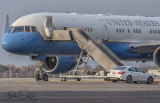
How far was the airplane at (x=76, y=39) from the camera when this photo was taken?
44625 millimetres

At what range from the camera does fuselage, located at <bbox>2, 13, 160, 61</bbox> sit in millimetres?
44719

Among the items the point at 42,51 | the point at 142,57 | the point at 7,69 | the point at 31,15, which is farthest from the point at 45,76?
the point at 7,69

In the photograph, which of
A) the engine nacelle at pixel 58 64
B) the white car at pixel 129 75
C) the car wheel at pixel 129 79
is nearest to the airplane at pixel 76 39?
the engine nacelle at pixel 58 64

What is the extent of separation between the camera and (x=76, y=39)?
46.2 m

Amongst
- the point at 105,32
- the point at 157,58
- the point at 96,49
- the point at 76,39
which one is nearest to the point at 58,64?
the point at 76,39

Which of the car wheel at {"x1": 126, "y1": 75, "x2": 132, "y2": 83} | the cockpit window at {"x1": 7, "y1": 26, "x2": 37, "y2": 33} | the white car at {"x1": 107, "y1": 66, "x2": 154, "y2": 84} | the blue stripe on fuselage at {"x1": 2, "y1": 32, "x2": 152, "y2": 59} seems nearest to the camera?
the white car at {"x1": 107, "y1": 66, "x2": 154, "y2": 84}

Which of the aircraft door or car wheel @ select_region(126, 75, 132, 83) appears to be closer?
car wheel @ select_region(126, 75, 132, 83)

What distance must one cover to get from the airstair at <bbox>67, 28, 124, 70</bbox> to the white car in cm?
287

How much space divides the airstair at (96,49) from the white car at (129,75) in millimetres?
2867

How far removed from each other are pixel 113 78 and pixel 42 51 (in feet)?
27.1

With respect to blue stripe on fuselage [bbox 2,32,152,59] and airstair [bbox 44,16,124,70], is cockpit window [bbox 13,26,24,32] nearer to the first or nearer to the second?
blue stripe on fuselage [bbox 2,32,152,59]

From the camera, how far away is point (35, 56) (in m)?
45.7

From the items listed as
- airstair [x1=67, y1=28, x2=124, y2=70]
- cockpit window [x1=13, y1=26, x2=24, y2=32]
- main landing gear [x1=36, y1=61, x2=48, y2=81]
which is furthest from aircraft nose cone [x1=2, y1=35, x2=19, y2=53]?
airstair [x1=67, y1=28, x2=124, y2=70]

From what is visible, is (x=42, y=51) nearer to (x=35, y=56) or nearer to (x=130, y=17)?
(x=35, y=56)
